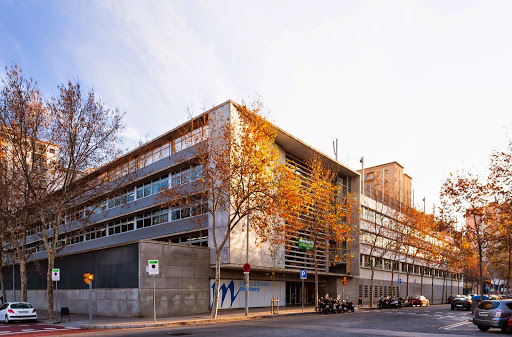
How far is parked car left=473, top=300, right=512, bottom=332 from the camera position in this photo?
66.9ft

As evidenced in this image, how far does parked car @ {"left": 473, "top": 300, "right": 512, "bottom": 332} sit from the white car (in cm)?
2467

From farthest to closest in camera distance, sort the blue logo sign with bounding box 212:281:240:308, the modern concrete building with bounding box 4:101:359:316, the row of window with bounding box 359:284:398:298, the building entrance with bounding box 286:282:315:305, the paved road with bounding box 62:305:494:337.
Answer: the row of window with bounding box 359:284:398:298, the building entrance with bounding box 286:282:315:305, the blue logo sign with bounding box 212:281:240:308, the modern concrete building with bounding box 4:101:359:316, the paved road with bounding box 62:305:494:337

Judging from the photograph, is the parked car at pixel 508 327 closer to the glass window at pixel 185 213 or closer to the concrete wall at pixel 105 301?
the concrete wall at pixel 105 301

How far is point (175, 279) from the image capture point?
28.9 m

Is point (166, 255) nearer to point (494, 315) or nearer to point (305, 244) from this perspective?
point (305, 244)

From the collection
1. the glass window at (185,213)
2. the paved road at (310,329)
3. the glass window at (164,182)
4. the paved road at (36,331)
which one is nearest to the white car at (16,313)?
the paved road at (36,331)

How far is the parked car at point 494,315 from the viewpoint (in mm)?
20406

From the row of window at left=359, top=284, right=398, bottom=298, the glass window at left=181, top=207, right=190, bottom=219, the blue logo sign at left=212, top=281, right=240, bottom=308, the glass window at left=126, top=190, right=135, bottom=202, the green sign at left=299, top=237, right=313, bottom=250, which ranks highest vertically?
the glass window at left=126, top=190, right=135, bottom=202

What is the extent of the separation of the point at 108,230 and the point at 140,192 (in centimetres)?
842

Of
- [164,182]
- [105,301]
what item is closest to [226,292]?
[105,301]

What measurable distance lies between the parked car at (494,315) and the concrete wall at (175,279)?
17.7m

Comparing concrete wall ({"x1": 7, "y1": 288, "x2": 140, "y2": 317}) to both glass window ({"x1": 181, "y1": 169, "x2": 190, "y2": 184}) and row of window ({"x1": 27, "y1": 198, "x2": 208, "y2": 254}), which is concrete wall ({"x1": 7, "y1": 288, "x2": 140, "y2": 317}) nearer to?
row of window ({"x1": 27, "y1": 198, "x2": 208, "y2": 254})

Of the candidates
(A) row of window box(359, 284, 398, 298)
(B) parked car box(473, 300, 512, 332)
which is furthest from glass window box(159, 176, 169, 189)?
(A) row of window box(359, 284, 398, 298)

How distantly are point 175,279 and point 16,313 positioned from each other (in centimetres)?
948
